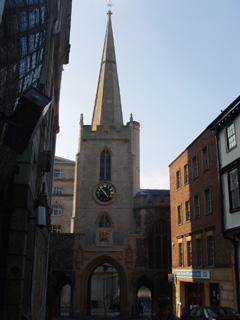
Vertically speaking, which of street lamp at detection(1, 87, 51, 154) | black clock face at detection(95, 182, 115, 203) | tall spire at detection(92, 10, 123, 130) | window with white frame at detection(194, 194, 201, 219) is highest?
tall spire at detection(92, 10, 123, 130)

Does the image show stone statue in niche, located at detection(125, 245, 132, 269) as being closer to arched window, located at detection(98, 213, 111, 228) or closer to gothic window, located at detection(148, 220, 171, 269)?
gothic window, located at detection(148, 220, 171, 269)

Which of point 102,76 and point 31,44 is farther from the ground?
point 102,76

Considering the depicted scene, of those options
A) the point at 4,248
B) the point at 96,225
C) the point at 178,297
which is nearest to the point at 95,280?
the point at 96,225

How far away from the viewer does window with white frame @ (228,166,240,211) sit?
19109 mm

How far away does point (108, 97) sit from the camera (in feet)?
153

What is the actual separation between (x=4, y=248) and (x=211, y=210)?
1564cm

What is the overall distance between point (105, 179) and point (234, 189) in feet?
78.2

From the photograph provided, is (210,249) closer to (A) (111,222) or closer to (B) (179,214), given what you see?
(B) (179,214)

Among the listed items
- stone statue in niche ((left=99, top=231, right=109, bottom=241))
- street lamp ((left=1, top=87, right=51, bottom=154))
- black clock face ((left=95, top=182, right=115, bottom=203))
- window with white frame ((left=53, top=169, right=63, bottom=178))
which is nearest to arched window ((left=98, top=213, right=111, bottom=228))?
black clock face ((left=95, top=182, right=115, bottom=203))

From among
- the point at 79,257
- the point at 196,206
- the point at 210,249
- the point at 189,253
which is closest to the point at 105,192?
the point at 79,257

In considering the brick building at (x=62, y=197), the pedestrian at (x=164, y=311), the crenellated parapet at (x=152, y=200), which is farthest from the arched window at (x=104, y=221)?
the pedestrian at (x=164, y=311)

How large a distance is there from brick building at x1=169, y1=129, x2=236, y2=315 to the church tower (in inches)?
405

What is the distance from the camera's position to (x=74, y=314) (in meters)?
35.3

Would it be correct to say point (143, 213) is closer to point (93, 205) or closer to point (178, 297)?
point (93, 205)
